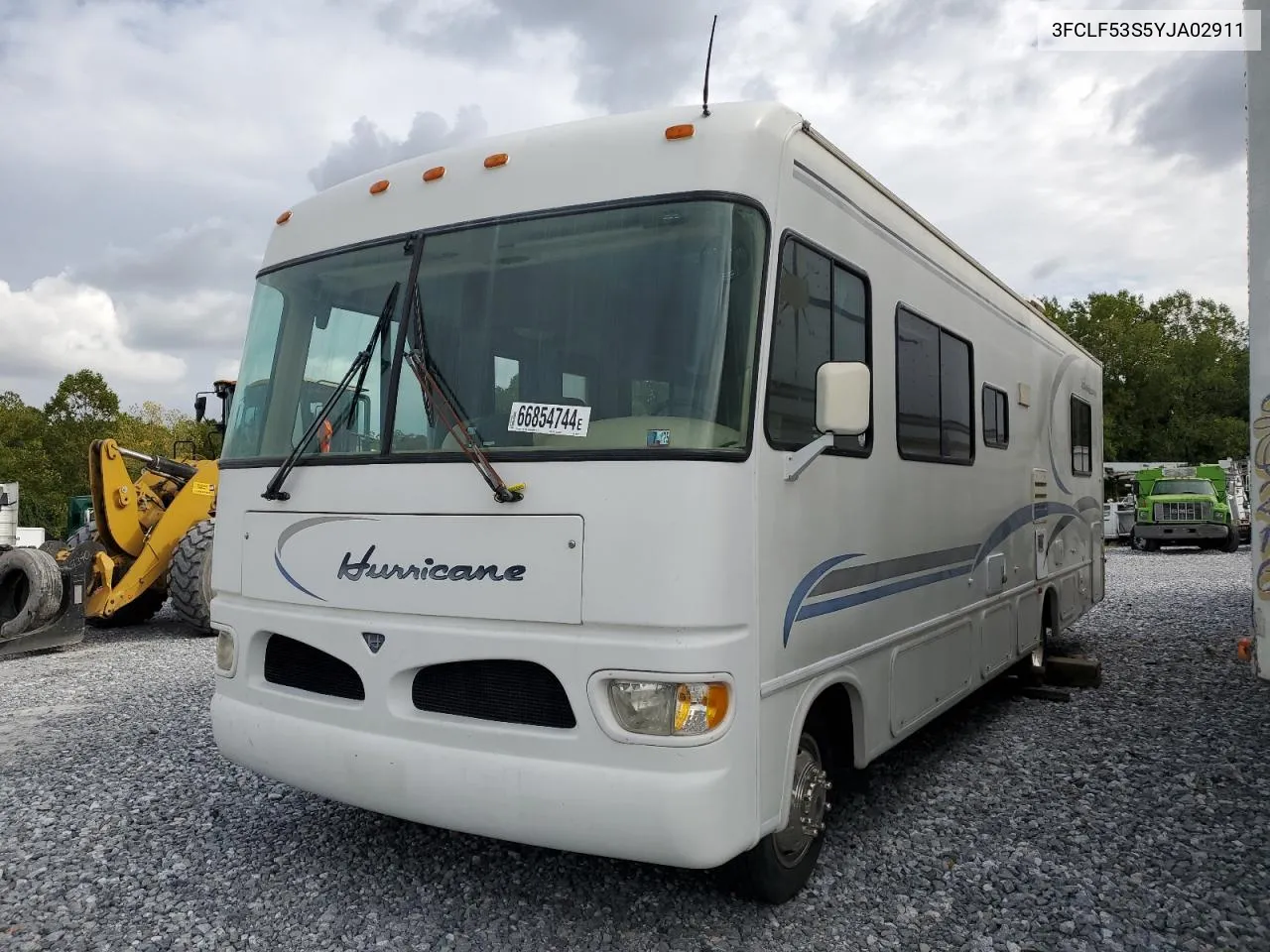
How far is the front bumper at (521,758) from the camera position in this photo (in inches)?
120

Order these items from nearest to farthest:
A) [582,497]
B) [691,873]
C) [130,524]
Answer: [582,497] < [691,873] < [130,524]

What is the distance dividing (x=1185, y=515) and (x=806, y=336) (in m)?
24.8

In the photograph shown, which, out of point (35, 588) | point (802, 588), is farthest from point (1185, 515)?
point (802, 588)

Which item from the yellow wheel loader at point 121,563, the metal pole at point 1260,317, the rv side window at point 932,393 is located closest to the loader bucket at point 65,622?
the yellow wheel loader at point 121,563

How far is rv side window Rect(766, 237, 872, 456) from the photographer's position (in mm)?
3432

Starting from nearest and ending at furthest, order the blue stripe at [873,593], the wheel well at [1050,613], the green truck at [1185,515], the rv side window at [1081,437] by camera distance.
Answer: the blue stripe at [873,593]
the wheel well at [1050,613]
the rv side window at [1081,437]
the green truck at [1185,515]

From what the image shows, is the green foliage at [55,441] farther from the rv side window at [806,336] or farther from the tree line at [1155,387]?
the rv side window at [806,336]

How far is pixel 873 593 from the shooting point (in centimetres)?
418

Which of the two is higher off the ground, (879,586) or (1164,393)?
(1164,393)

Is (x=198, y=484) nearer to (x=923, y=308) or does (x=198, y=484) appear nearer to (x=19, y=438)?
(x=923, y=308)

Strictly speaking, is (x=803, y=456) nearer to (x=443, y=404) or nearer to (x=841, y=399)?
(x=841, y=399)

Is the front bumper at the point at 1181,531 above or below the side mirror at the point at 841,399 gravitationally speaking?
below

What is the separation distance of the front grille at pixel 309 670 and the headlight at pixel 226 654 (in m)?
0.19

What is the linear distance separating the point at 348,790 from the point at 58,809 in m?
2.21
